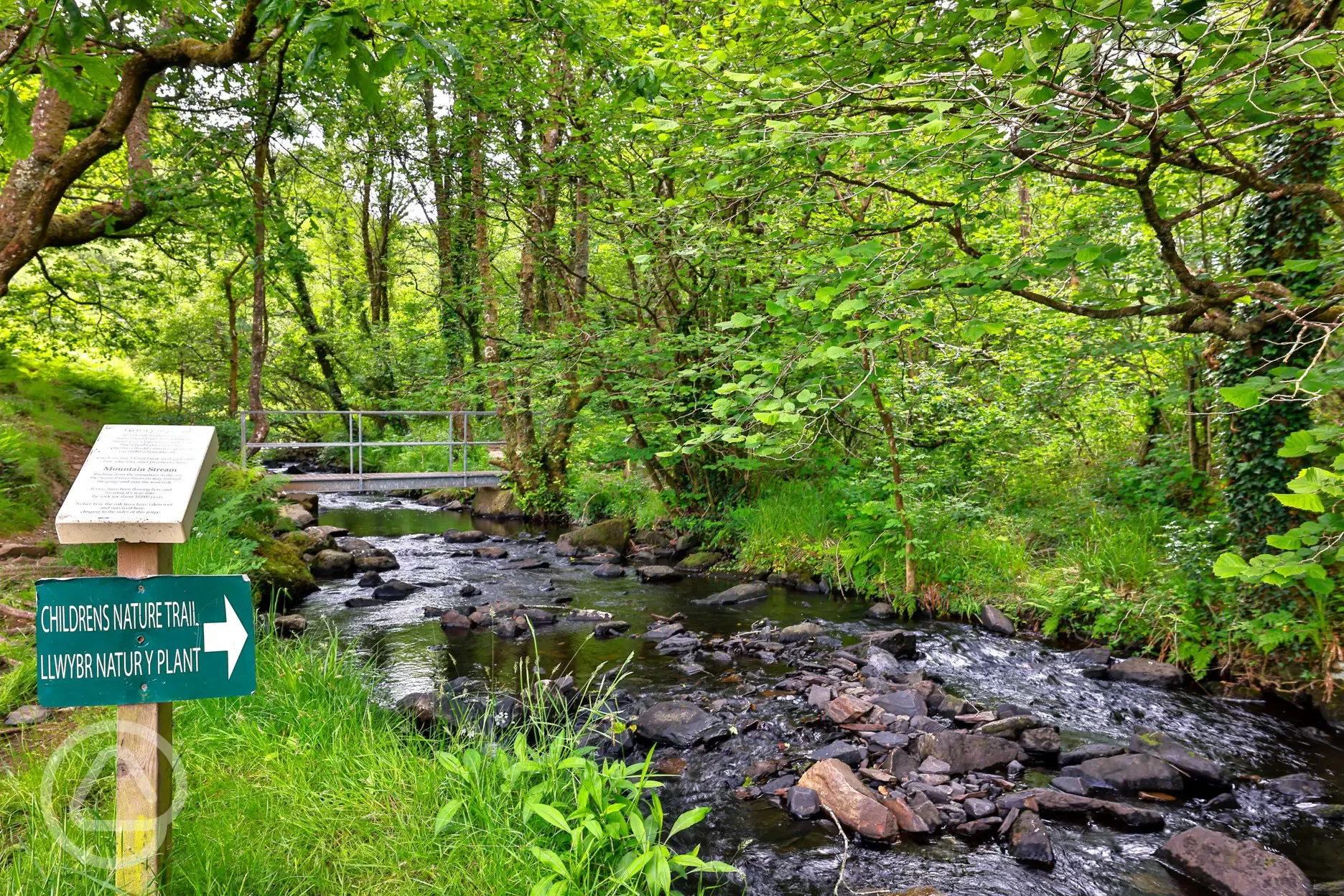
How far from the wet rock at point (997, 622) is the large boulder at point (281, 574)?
7.40 metres

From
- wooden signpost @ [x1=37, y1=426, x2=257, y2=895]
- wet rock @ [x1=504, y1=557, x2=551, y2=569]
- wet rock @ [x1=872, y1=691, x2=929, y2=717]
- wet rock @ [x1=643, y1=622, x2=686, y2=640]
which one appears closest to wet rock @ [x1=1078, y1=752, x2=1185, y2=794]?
wet rock @ [x1=872, y1=691, x2=929, y2=717]

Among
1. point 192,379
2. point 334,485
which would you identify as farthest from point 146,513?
point 192,379

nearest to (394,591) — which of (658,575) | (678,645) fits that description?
(658,575)

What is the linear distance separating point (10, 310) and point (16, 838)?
11.5m

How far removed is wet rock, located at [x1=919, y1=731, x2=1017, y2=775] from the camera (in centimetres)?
449

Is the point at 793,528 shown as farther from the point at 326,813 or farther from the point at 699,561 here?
the point at 326,813

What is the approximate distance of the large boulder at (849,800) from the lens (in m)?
3.83

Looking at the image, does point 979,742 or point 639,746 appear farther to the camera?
point 639,746

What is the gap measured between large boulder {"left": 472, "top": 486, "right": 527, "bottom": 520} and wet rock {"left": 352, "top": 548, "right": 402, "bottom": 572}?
4158 millimetres

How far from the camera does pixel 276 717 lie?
3.75 metres

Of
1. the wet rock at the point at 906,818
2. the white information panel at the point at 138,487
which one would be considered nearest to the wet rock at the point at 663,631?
the wet rock at the point at 906,818

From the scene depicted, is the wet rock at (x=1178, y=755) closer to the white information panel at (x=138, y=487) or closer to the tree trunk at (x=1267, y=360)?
the tree trunk at (x=1267, y=360)

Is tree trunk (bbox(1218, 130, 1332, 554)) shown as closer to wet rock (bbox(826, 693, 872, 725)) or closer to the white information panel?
wet rock (bbox(826, 693, 872, 725))

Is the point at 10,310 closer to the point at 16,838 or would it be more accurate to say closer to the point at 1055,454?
the point at 16,838
